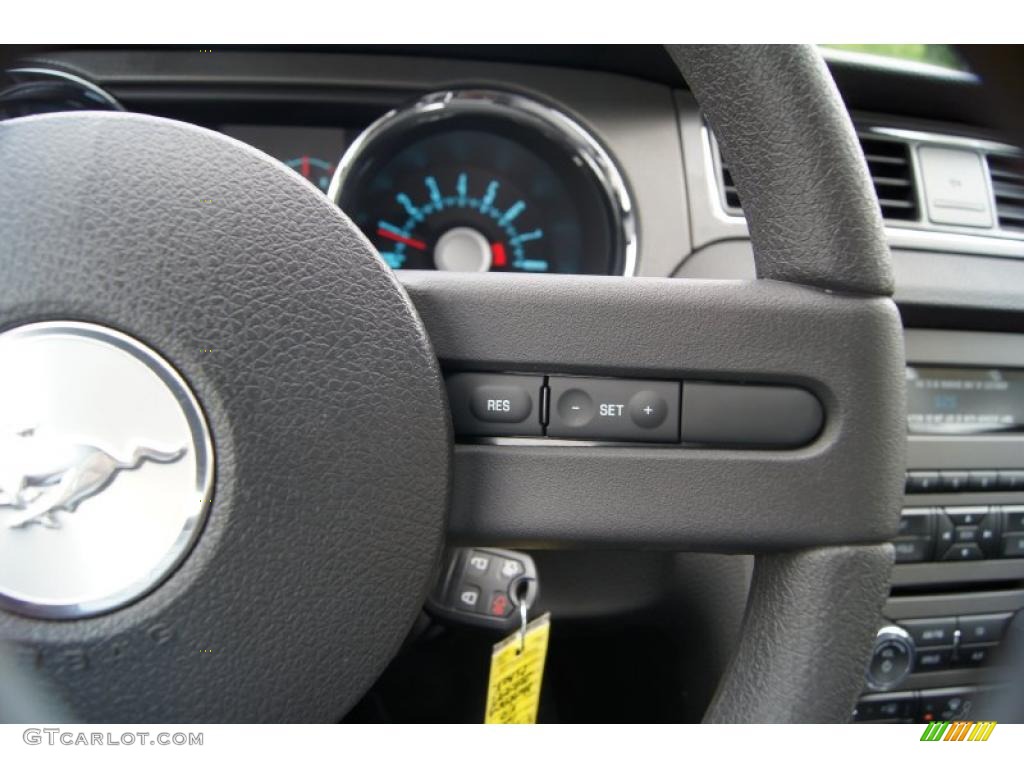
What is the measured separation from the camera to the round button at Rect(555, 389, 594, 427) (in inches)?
24.9

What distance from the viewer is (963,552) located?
114 cm

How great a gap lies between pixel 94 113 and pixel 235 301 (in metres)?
0.17

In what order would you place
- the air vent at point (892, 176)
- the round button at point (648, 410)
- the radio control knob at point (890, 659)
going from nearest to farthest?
the round button at point (648, 410) → the radio control knob at point (890, 659) → the air vent at point (892, 176)

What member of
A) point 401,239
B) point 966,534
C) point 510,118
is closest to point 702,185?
point 510,118

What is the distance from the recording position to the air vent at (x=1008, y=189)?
128 cm

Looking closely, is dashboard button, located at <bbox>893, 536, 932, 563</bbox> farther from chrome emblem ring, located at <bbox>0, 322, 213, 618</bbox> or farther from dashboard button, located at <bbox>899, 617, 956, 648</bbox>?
chrome emblem ring, located at <bbox>0, 322, 213, 618</bbox>

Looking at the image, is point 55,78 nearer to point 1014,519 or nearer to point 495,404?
point 495,404

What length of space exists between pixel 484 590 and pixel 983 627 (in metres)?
0.75

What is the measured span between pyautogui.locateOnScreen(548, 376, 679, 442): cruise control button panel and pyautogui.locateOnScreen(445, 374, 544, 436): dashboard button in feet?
0.04

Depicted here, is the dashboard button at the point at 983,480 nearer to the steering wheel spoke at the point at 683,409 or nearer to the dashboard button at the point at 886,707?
the dashboard button at the point at 886,707
